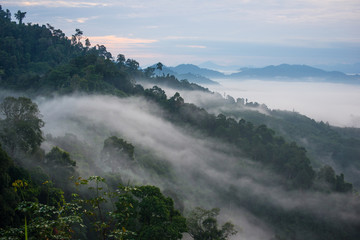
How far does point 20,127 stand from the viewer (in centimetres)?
2395

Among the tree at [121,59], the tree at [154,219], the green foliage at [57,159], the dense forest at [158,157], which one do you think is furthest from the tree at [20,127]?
the tree at [121,59]

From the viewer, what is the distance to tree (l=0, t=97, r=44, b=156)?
75.7 feet

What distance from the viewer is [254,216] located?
44.1 meters

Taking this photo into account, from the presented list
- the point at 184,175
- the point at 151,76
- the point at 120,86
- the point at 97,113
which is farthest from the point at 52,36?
the point at 184,175

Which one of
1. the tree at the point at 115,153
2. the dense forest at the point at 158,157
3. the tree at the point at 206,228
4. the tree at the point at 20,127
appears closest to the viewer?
the tree at the point at 206,228

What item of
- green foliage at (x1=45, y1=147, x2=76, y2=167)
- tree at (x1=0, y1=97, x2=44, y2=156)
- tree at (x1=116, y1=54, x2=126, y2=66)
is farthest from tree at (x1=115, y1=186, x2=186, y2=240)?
tree at (x1=116, y1=54, x2=126, y2=66)

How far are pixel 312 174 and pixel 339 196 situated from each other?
540 cm

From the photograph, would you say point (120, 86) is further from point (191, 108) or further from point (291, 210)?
point (291, 210)

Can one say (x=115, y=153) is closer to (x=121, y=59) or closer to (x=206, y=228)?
(x=206, y=228)

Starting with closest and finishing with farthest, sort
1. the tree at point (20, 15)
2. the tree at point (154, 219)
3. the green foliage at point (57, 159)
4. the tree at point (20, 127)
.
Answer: the tree at point (154, 219), the tree at point (20, 127), the green foliage at point (57, 159), the tree at point (20, 15)

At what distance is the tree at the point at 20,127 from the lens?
23062 mm

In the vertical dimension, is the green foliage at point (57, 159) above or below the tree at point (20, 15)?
below

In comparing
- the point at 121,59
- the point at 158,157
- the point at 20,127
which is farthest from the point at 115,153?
the point at 121,59

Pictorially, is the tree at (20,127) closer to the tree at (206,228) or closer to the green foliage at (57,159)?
the green foliage at (57,159)
